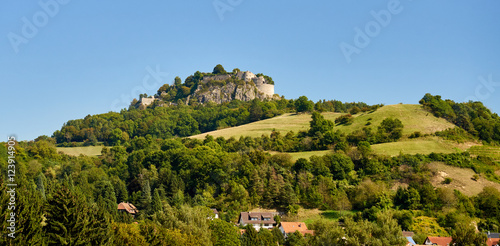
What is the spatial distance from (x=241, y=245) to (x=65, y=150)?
249 feet

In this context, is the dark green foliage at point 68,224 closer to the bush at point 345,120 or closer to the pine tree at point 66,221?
the pine tree at point 66,221

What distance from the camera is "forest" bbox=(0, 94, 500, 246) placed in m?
35.7

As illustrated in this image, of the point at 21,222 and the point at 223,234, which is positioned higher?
the point at 21,222

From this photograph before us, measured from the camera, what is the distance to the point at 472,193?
65.9m

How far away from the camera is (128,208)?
2709 inches

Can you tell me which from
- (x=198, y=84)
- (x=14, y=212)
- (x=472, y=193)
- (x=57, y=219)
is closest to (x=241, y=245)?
(x=57, y=219)

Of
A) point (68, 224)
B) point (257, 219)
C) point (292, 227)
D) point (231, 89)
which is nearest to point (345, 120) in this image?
point (257, 219)

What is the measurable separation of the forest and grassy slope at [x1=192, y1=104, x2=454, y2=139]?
290 cm

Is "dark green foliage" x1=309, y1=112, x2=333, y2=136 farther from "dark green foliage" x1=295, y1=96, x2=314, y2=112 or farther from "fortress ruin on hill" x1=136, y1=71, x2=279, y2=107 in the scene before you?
"fortress ruin on hill" x1=136, y1=71, x2=279, y2=107

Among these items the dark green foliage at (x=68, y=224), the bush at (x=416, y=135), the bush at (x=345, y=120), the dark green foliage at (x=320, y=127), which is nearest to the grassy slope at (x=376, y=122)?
the bush at (x=345, y=120)

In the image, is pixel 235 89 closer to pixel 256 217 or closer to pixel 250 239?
pixel 256 217

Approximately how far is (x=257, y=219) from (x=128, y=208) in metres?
19.3

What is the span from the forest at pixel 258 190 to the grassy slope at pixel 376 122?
9.53 feet

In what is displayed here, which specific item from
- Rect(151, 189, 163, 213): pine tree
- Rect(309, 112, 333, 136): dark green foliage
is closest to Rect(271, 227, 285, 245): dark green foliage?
Rect(151, 189, 163, 213): pine tree
